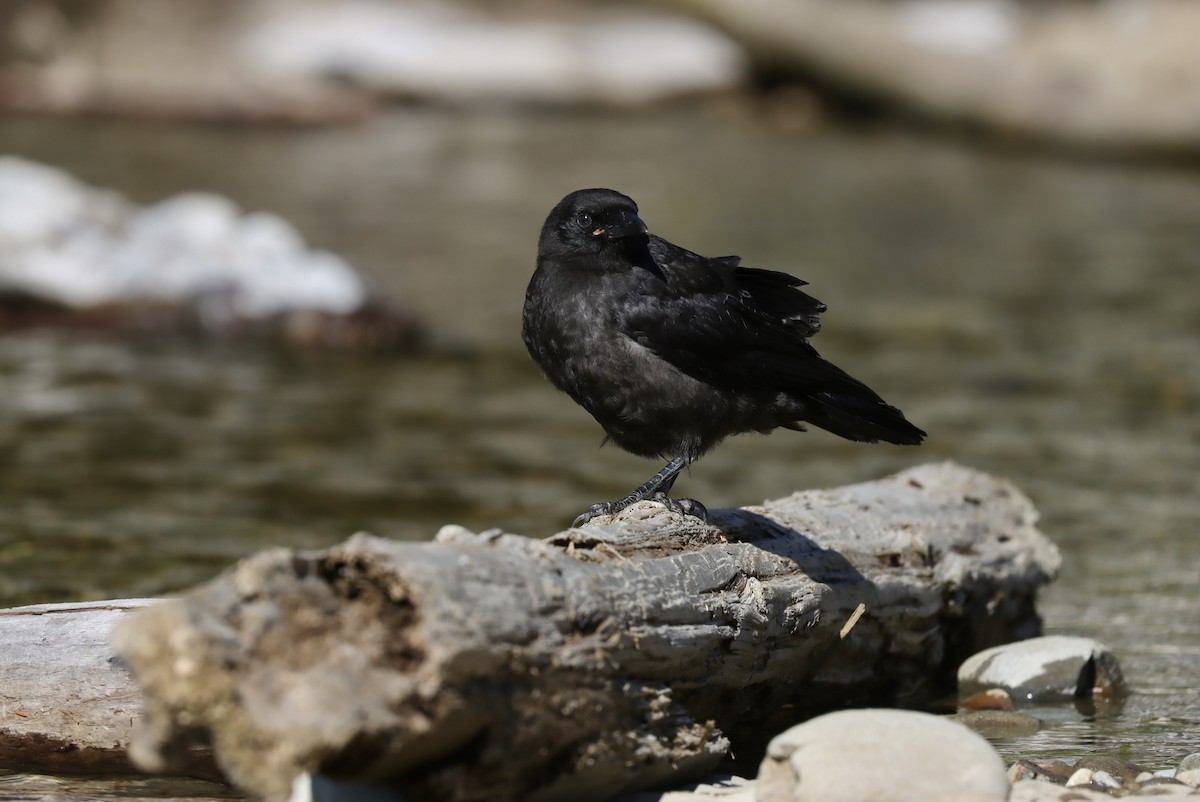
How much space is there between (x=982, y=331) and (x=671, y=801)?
839cm

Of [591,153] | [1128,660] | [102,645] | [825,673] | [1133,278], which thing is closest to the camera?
[102,645]

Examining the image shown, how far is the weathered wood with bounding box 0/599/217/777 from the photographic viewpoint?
15.0 ft

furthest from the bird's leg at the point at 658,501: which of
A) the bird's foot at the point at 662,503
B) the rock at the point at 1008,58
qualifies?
the rock at the point at 1008,58

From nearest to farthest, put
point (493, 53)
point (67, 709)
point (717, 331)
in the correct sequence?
point (67, 709), point (717, 331), point (493, 53)

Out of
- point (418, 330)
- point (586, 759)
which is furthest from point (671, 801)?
point (418, 330)

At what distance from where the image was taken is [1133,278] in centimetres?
1364

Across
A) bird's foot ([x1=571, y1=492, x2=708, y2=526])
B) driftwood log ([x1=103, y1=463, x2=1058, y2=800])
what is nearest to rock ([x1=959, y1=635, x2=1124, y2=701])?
driftwood log ([x1=103, y1=463, x2=1058, y2=800])

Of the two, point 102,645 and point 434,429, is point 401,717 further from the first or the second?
point 434,429

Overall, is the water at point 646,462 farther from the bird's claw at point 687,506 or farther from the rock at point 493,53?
the rock at point 493,53

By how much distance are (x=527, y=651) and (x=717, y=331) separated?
1632mm

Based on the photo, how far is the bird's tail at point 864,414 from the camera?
5.05 m

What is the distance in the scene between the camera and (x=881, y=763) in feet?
12.3

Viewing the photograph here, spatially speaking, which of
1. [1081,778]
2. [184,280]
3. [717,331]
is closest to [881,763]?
[1081,778]

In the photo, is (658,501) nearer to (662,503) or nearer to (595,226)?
(662,503)
